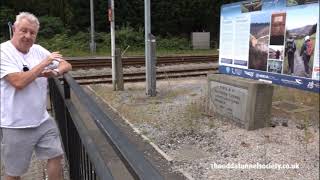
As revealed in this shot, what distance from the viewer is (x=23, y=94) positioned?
11.1ft

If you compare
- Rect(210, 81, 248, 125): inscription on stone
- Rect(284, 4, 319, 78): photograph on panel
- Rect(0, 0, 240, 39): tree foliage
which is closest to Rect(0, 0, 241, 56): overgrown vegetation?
Rect(0, 0, 240, 39): tree foliage

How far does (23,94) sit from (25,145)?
0.44 metres

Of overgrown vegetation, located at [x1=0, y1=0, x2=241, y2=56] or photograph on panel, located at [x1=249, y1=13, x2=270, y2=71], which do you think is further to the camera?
overgrown vegetation, located at [x1=0, y1=0, x2=241, y2=56]

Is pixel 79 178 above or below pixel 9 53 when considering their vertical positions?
below

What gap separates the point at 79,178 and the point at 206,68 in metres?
15.2

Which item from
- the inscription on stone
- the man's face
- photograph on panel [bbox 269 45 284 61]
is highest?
the man's face

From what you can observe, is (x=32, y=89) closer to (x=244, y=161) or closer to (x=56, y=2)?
(x=244, y=161)

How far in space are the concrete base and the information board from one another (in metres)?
0.55

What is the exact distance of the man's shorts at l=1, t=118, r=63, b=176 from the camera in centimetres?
346

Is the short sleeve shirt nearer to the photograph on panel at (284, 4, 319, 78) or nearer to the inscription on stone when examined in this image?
the inscription on stone

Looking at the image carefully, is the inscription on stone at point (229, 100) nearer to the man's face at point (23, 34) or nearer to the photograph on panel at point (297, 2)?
the photograph on panel at point (297, 2)

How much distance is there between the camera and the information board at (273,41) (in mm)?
6816

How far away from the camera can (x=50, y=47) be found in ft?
→ 95.0

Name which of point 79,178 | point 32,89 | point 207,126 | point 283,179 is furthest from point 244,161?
point 32,89
